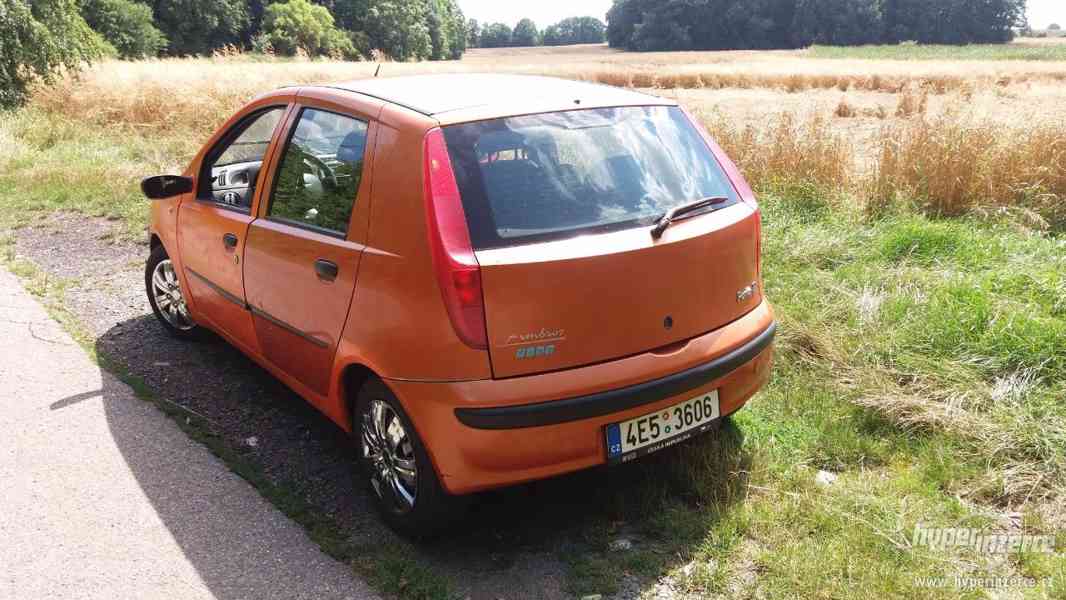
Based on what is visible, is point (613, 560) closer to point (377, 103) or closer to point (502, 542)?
point (502, 542)

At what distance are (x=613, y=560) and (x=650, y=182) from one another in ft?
4.72

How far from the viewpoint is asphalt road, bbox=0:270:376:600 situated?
2.97 metres

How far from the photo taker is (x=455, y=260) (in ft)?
9.01

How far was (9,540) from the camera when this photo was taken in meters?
3.24

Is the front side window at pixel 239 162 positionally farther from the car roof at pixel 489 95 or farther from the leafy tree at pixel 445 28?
the leafy tree at pixel 445 28

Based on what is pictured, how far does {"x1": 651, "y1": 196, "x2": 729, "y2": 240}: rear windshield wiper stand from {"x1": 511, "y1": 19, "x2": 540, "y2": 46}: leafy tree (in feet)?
516

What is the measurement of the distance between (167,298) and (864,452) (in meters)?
4.37

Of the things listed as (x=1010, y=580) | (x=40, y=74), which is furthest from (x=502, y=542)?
(x=40, y=74)

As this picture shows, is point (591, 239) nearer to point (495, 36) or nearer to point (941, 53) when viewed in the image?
point (941, 53)

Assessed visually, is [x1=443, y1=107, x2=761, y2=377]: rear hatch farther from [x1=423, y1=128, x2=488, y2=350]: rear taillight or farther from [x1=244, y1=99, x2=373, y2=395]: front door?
[x1=244, y1=99, x2=373, y2=395]: front door

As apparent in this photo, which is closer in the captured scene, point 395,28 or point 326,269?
point 326,269

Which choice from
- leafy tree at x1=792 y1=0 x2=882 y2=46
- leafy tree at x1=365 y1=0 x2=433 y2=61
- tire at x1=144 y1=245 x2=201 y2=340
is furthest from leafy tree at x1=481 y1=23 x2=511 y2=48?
tire at x1=144 y1=245 x2=201 y2=340

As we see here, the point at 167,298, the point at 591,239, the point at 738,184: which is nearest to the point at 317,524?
the point at 591,239

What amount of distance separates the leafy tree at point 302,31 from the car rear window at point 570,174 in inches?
2599
